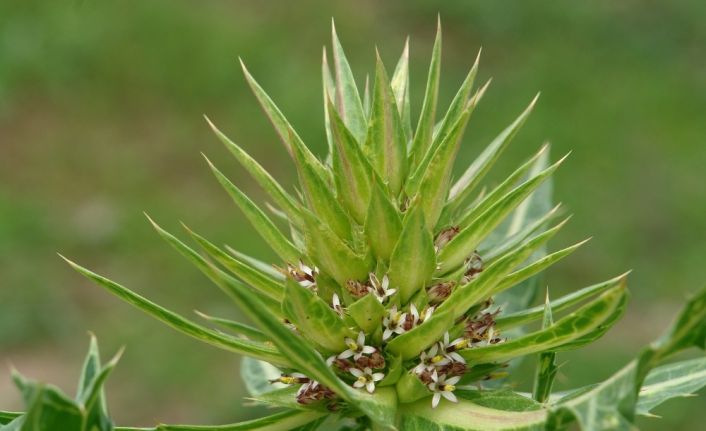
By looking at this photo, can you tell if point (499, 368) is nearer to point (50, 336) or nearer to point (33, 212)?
point (50, 336)

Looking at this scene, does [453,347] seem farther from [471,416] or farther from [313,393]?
[313,393]

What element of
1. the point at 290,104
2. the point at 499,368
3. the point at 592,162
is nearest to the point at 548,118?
the point at 592,162

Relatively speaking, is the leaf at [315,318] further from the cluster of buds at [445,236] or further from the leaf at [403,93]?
the leaf at [403,93]

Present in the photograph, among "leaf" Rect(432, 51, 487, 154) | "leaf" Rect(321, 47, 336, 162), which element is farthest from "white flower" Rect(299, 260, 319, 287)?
"leaf" Rect(432, 51, 487, 154)

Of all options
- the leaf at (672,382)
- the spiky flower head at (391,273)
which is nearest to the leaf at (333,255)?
the spiky flower head at (391,273)

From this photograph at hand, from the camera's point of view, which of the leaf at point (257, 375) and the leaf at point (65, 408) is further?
the leaf at point (257, 375)

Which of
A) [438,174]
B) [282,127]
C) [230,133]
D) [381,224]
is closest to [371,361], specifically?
[381,224]
